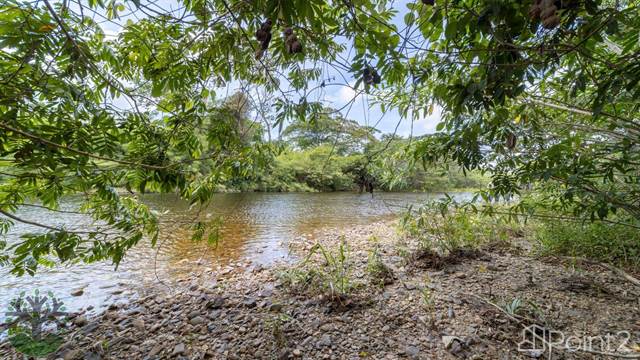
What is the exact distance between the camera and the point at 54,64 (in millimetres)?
1144

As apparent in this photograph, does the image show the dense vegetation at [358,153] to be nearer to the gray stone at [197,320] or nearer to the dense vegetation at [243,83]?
the dense vegetation at [243,83]

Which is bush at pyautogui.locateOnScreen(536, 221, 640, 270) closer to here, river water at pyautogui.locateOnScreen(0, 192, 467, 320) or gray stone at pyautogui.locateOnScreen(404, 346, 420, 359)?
river water at pyautogui.locateOnScreen(0, 192, 467, 320)

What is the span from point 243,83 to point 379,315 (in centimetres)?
201

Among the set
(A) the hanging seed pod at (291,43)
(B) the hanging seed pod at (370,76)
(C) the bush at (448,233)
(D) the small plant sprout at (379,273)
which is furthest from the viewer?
(C) the bush at (448,233)

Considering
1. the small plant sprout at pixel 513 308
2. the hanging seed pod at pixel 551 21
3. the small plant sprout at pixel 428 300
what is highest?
the hanging seed pod at pixel 551 21

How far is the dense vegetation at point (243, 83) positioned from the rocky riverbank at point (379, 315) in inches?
31.7

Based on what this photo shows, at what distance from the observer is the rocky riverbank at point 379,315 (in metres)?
1.70

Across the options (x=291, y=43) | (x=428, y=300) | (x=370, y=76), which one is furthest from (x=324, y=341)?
(x=291, y=43)

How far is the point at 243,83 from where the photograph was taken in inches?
70.8

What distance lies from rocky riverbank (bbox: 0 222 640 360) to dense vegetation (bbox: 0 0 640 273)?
31.7 inches

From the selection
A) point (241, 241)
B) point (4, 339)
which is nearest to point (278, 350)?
point (4, 339)

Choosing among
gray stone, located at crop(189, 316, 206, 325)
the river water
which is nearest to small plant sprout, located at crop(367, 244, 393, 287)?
the river water

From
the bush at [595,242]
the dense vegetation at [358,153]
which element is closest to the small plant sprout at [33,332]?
the dense vegetation at [358,153]

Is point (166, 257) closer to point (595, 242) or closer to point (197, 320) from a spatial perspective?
point (197, 320)
